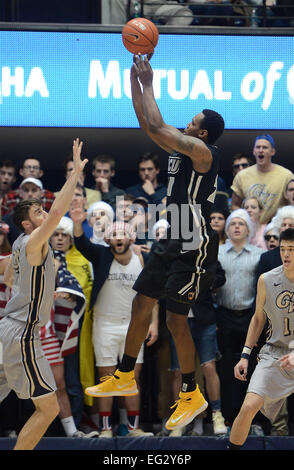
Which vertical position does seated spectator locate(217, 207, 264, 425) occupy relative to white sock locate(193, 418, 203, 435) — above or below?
above

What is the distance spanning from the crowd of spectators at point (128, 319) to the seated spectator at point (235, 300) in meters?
0.01

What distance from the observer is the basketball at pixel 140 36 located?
6121 mm

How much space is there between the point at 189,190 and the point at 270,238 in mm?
3163

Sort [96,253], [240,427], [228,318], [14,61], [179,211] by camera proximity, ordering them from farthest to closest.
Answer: [14,61], [228,318], [96,253], [240,427], [179,211]

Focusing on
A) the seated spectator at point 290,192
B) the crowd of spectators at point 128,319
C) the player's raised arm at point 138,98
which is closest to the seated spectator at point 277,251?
the crowd of spectators at point 128,319

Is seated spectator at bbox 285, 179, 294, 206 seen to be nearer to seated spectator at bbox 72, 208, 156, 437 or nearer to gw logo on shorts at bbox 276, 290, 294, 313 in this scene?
seated spectator at bbox 72, 208, 156, 437

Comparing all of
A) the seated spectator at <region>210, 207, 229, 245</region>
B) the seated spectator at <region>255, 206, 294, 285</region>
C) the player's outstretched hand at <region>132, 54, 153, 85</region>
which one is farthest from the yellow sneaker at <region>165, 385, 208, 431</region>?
the seated spectator at <region>210, 207, 229, 245</region>

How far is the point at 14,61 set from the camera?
412 inches

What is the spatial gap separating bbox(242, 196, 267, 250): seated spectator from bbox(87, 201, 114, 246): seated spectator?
1.50m

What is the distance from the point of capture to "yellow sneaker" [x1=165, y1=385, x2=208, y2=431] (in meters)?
6.54

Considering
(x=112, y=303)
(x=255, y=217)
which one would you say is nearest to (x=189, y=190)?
(x=112, y=303)

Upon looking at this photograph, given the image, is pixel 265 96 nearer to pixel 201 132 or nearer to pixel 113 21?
pixel 113 21
